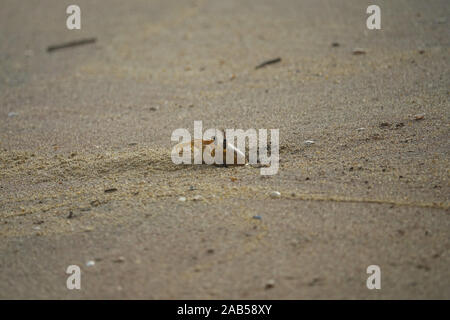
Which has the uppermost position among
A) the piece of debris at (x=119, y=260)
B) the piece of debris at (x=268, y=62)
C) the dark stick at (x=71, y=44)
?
the dark stick at (x=71, y=44)

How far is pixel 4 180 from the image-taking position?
364 centimetres

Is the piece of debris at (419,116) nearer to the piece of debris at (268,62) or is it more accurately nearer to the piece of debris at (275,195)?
the piece of debris at (275,195)

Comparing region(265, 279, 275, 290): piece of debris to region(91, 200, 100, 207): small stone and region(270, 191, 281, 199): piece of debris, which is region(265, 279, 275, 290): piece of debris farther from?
region(91, 200, 100, 207): small stone

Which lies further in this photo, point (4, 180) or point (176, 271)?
point (4, 180)

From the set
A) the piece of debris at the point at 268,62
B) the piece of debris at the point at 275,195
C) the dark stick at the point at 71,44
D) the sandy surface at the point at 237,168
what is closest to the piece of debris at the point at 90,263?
the sandy surface at the point at 237,168

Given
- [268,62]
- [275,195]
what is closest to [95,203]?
[275,195]

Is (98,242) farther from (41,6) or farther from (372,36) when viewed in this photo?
(41,6)

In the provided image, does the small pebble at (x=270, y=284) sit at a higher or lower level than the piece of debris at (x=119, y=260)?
lower

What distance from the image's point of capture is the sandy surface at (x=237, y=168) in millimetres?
2553

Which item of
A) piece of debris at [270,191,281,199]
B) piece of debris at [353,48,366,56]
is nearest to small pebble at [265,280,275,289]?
piece of debris at [270,191,281,199]
